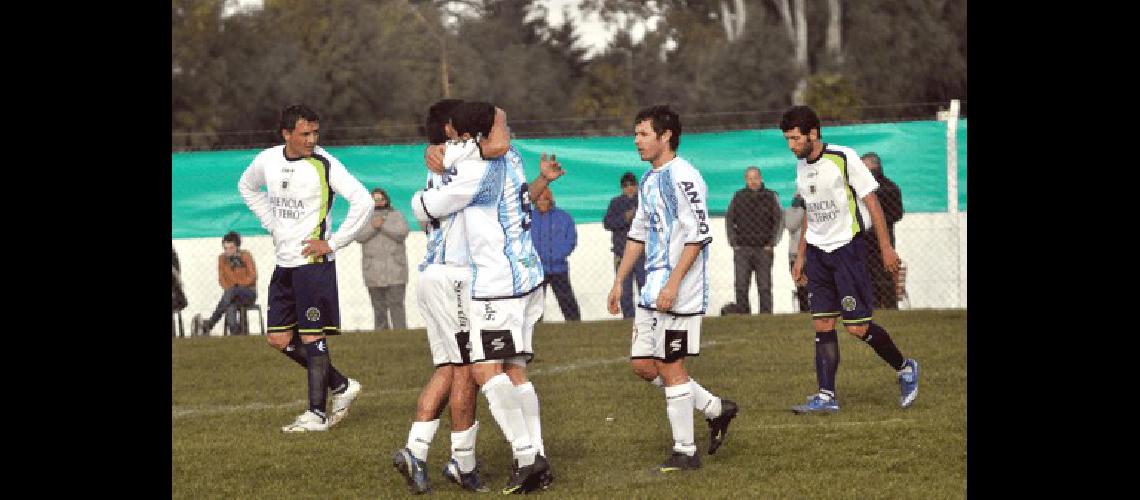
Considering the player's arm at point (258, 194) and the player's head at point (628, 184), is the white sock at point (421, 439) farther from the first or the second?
the player's head at point (628, 184)

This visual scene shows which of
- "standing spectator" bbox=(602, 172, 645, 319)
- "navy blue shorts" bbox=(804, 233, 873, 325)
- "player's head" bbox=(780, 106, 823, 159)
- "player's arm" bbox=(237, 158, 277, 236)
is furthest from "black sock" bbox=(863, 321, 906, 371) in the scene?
"standing spectator" bbox=(602, 172, 645, 319)

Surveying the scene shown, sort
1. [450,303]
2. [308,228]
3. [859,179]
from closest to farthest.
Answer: [450,303] < [859,179] < [308,228]

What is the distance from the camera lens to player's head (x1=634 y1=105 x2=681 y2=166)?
27.3ft

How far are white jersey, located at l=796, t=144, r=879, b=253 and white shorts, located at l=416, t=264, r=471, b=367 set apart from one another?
3441 millimetres

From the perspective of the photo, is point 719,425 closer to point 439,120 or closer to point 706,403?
point 706,403

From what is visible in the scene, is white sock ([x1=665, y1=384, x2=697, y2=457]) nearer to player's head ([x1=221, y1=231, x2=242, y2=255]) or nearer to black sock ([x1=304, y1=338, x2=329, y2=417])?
black sock ([x1=304, y1=338, x2=329, y2=417])

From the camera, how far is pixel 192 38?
179 ft

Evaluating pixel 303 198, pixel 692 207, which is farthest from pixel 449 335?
pixel 303 198

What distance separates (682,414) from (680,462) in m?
0.28

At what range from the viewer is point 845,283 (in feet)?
34.5

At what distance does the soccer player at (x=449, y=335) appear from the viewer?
7.93m

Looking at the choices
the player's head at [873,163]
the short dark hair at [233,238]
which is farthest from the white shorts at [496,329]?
the short dark hair at [233,238]

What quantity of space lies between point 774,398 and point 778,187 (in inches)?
352
